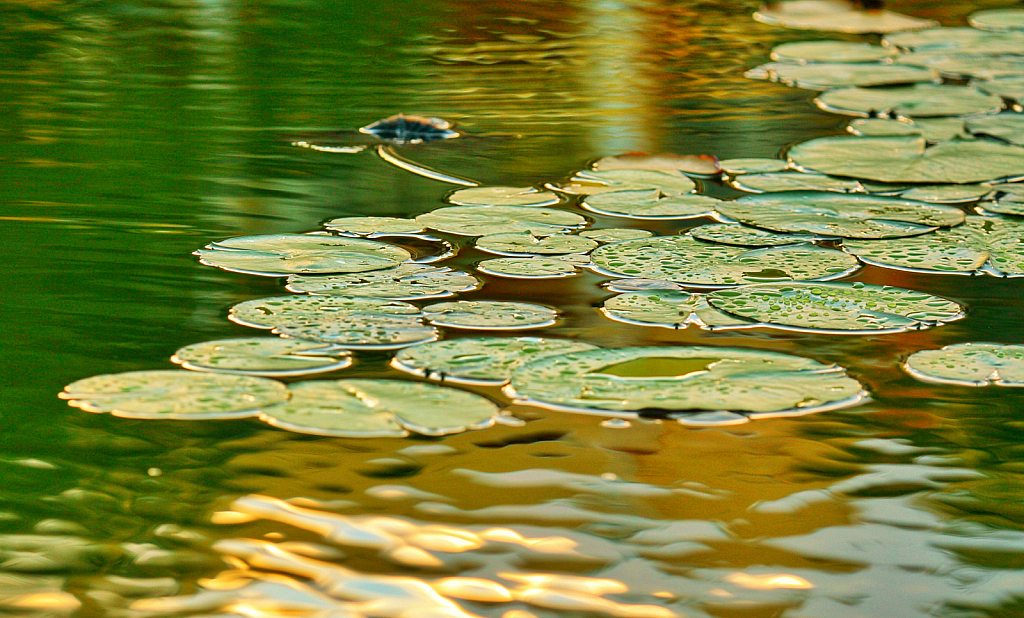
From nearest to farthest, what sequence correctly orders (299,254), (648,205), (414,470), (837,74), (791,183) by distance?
1. (414,470)
2. (299,254)
3. (648,205)
4. (791,183)
5. (837,74)

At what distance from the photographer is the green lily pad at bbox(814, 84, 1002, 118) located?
285 cm

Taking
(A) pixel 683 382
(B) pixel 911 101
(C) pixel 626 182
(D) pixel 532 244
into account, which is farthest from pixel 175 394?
(B) pixel 911 101

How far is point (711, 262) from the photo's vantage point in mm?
1790

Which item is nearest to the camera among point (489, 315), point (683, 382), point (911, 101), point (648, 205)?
point (683, 382)

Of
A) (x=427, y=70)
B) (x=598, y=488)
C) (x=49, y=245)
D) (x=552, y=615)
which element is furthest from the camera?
(x=427, y=70)

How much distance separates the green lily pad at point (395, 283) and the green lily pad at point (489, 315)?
60mm

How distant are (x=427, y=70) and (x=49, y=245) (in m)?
1.56

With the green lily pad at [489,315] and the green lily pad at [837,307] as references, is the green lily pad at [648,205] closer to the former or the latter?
the green lily pad at [837,307]

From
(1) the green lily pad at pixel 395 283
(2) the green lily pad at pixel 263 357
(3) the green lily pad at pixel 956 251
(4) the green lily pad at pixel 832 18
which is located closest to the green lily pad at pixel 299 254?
(1) the green lily pad at pixel 395 283

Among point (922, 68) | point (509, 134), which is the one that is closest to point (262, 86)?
point (509, 134)

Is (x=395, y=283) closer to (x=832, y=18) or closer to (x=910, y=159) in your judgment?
(x=910, y=159)

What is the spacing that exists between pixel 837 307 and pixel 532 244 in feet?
1.70

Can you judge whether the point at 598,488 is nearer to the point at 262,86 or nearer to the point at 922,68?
the point at 262,86

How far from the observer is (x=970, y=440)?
1.29 m
